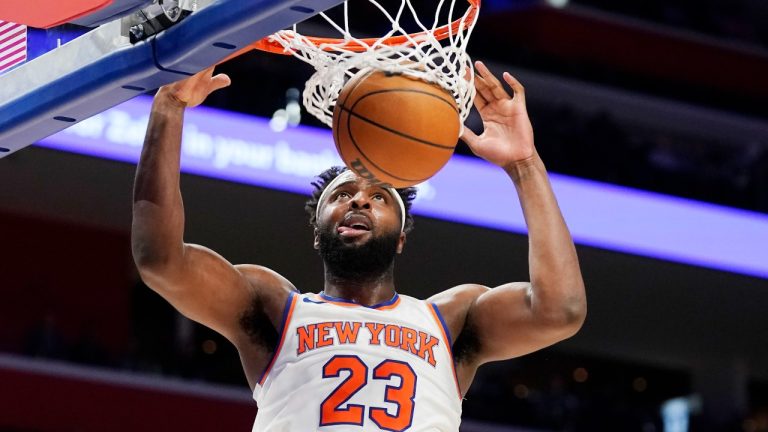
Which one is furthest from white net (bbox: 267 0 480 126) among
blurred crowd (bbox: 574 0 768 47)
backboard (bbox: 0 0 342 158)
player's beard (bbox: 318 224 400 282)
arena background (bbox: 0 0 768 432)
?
blurred crowd (bbox: 574 0 768 47)

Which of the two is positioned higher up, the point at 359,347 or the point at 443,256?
the point at 359,347

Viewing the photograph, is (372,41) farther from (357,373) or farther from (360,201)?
(357,373)

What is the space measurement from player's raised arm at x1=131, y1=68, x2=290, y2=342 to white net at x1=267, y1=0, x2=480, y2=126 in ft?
0.86

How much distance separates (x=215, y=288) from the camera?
12.9ft

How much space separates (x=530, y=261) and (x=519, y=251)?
9.66 m

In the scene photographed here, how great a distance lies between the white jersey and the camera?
3.82m

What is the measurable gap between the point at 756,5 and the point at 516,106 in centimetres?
1394

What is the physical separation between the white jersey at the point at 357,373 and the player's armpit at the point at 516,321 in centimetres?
13

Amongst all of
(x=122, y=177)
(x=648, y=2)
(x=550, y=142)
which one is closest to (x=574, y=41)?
(x=648, y=2)

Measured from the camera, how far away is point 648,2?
16.2 meters

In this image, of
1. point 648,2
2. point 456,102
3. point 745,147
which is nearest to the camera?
point 456,102

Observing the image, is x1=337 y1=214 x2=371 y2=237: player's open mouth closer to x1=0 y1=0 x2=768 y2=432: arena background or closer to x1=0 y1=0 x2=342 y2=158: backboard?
x1=0 y1=0 x2=342 y2=158: backboard

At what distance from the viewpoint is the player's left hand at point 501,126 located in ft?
13.1

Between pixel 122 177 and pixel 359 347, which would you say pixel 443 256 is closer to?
pixel 122 177
